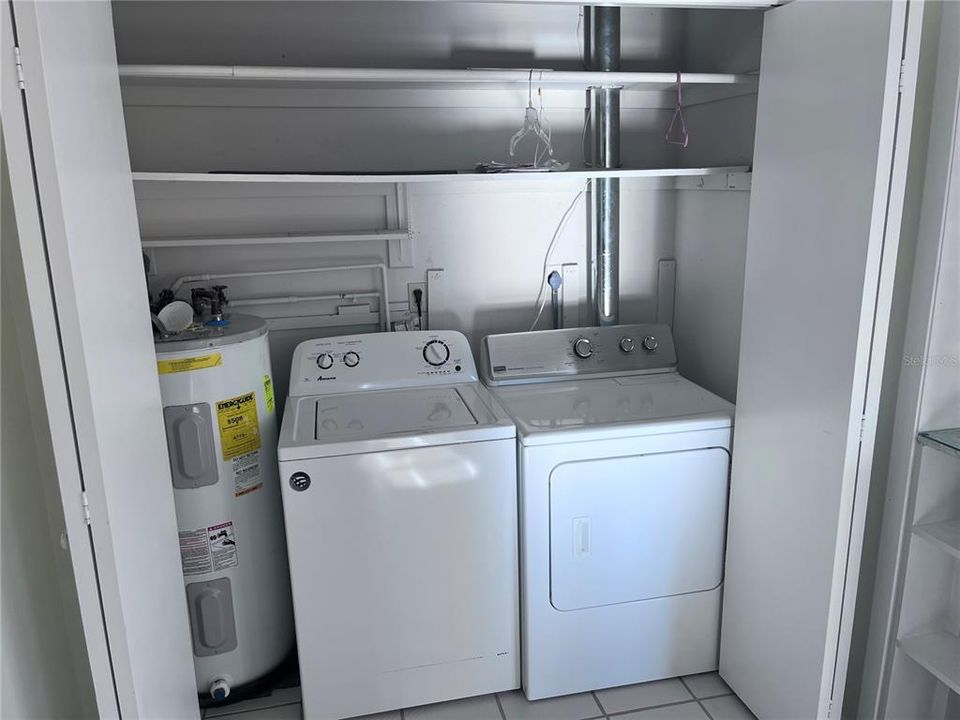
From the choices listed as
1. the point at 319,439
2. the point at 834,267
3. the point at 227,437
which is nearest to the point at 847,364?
the point at 834,267

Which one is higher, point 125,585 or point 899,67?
point 899,67

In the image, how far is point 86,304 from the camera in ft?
4.07

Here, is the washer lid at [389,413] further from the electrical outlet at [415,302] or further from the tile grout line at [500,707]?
the tile grout line at [500,707]

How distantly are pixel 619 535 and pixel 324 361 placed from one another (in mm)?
1092

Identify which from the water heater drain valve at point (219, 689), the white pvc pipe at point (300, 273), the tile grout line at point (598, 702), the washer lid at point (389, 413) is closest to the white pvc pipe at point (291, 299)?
the white pvc pipe at point (300, 273)

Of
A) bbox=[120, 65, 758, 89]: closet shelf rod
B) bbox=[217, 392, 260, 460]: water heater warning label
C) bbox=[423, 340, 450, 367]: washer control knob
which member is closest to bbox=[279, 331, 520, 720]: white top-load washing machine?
bbox=[217, 392, 260, 460]: water heater warning label

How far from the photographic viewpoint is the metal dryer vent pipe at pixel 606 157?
232 cm

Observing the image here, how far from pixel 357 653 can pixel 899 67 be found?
1.95m

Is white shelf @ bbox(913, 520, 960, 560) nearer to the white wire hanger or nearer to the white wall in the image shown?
the white wire hanger

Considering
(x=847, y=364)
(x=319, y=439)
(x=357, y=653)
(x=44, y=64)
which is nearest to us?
(x=44, y=64)

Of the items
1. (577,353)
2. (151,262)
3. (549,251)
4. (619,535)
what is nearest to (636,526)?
(619,535)

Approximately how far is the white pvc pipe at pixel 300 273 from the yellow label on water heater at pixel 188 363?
1.63 feet

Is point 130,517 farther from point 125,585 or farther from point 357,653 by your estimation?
point 357,653

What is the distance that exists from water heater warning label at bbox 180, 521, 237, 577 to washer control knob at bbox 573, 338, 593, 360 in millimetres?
1258
